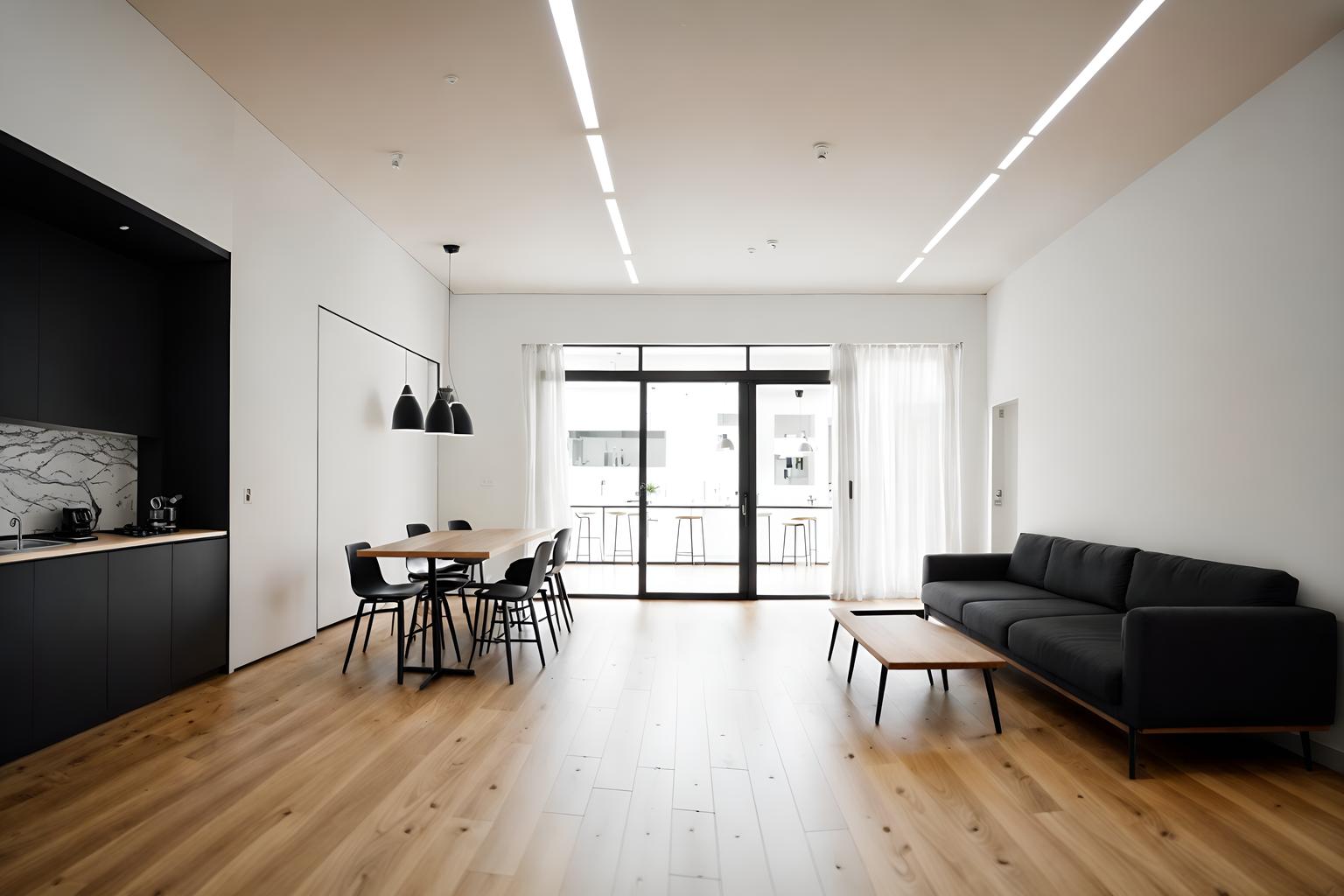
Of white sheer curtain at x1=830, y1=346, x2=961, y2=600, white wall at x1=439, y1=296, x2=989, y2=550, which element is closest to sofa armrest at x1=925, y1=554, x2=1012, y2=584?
white sheer curtain at x1=830, y1=346, x2=961, y2=600

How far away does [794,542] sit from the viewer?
7492mm

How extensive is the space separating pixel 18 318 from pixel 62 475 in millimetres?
826


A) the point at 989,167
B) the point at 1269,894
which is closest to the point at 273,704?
the point at 1269,894

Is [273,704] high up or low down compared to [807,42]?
down

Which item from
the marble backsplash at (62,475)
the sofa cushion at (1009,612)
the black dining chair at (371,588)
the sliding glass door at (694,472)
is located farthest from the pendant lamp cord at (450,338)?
the sofa cushion at (1009,612)

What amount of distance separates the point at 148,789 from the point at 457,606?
395 cm

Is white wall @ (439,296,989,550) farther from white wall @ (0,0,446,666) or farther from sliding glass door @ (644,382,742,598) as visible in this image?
white wall @ (0,0,446,666)

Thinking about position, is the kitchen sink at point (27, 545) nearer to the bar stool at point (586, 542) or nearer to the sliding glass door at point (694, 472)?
the bar stool at point (586, 542)

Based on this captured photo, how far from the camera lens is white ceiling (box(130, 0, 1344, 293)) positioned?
10.0ft

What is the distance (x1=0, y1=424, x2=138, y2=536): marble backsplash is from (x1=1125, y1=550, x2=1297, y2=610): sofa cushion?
5733mm

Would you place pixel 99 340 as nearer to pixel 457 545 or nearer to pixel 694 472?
pixel 457 545

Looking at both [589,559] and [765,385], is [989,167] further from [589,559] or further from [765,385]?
[589,559]

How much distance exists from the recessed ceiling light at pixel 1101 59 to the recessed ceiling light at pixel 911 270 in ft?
7.52

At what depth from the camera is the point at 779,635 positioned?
217 inches
